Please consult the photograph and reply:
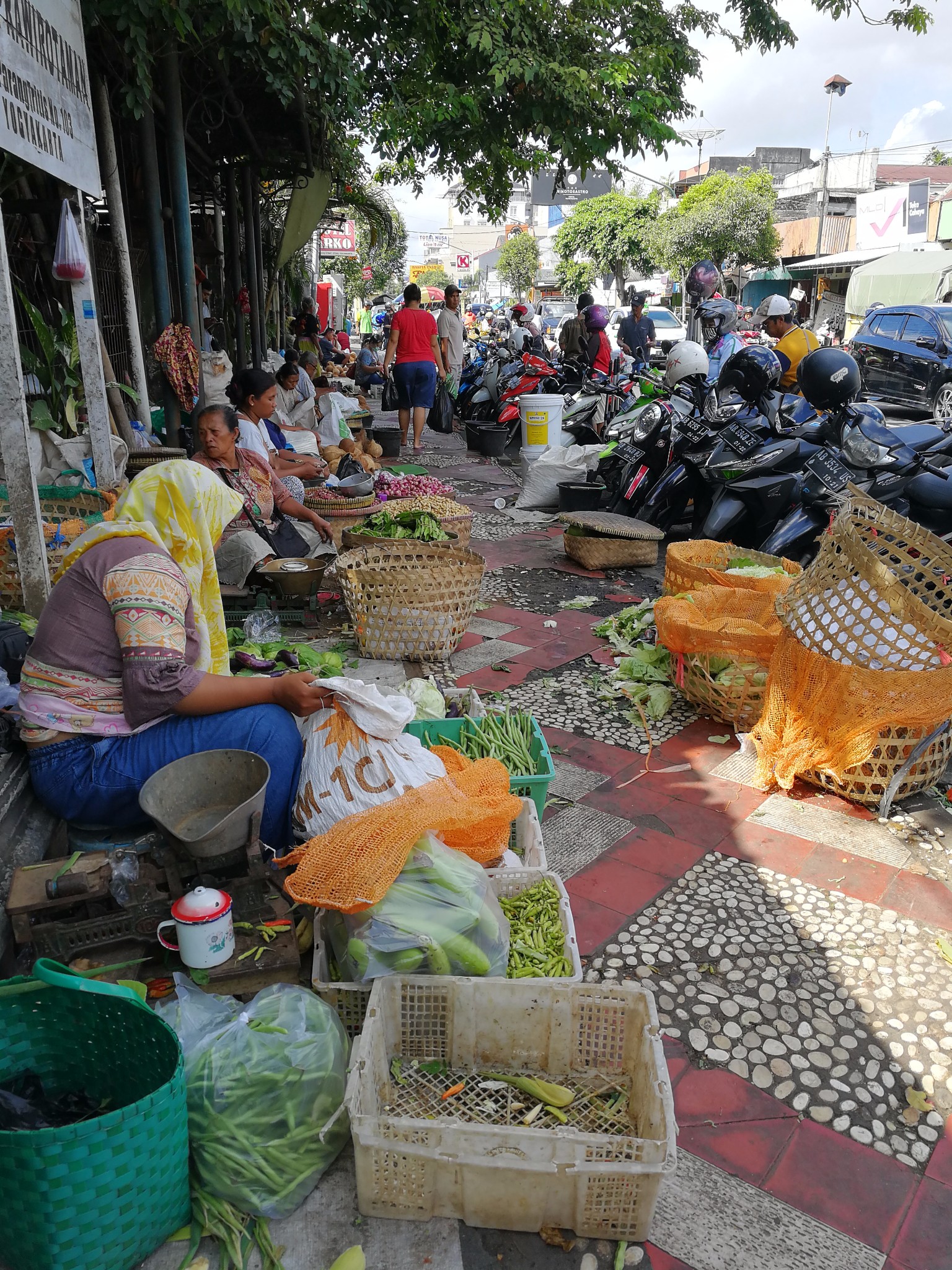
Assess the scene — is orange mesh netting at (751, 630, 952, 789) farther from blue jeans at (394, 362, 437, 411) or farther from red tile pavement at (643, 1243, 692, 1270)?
blue jeans at (394, 362, 437, 411)

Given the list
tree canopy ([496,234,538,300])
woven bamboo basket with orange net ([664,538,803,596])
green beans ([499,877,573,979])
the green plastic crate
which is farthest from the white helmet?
tree canopy ([496,234,538,300])

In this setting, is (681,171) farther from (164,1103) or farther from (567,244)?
(164,1103)

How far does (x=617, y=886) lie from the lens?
2900 millimetres

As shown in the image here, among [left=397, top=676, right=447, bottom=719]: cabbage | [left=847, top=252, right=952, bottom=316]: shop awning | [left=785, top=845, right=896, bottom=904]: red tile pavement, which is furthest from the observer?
[left=847, top=252, right=952, bottom=316]: shop awning

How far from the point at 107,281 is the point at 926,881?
7.76 meters

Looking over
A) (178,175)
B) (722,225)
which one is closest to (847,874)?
(178,175)

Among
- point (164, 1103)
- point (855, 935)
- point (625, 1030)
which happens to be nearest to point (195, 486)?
point (164, 1103)

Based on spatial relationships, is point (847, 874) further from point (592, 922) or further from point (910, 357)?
point (910, 357)

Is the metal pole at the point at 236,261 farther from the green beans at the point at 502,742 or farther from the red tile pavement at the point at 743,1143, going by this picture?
the red tile pavement at the point at 743,1143

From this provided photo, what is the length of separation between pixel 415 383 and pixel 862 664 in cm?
816

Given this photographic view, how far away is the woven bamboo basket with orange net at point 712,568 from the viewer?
14.4 feet

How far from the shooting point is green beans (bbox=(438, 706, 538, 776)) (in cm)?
300

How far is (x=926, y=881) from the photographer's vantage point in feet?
9.68

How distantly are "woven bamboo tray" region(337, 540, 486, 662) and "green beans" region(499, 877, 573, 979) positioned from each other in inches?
83.6
